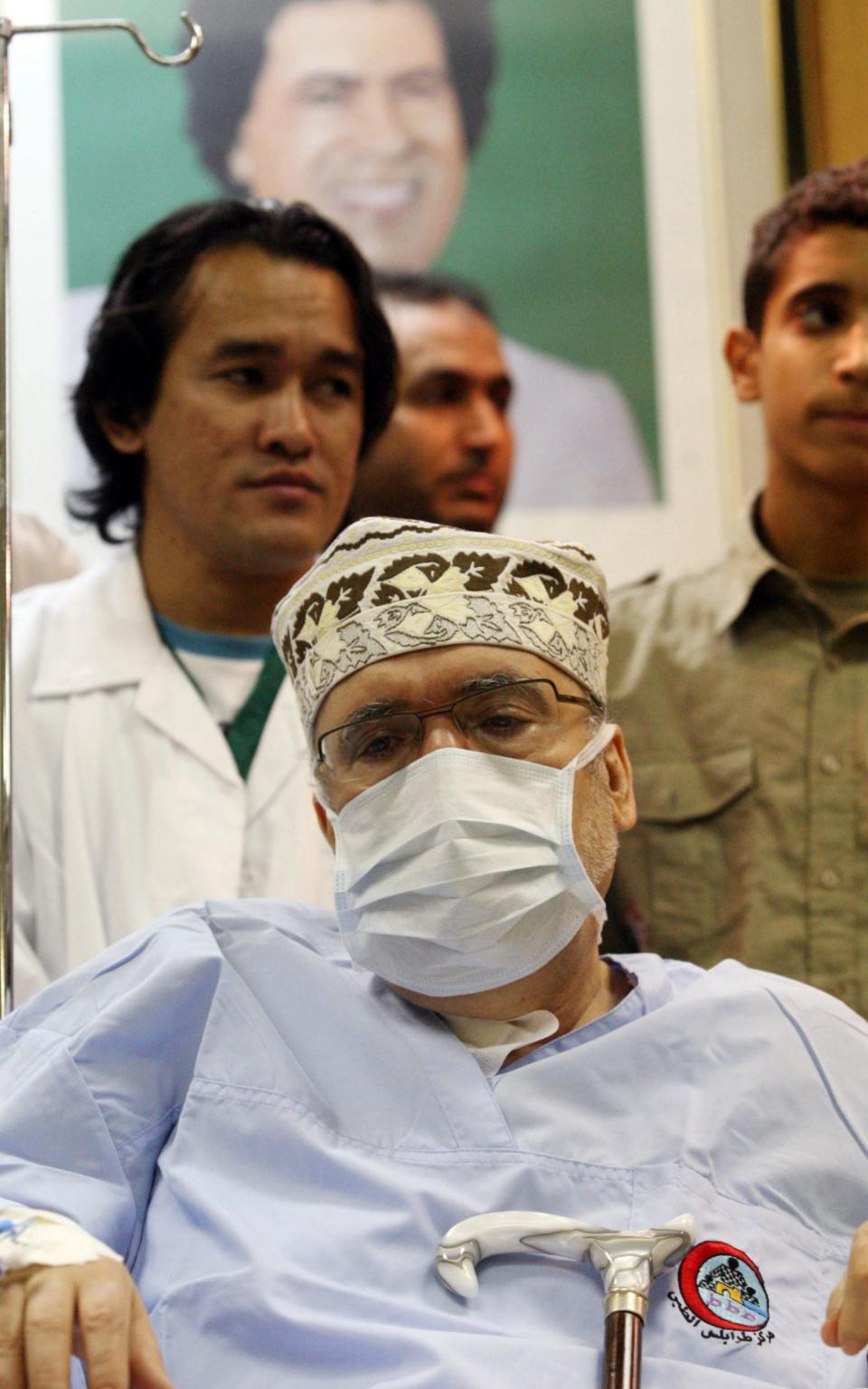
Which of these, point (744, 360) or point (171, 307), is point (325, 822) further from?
point (744, 360)

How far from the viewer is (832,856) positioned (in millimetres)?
2664

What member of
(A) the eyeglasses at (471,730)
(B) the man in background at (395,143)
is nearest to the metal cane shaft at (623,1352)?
(A) the eyeglasses at (471,730)

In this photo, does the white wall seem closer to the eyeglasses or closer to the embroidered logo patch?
the eyeglasses

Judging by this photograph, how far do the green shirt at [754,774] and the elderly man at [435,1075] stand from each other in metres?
0.69

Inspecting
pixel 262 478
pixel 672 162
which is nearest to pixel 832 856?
pixel 262 478

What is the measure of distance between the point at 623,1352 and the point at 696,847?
1308 mm

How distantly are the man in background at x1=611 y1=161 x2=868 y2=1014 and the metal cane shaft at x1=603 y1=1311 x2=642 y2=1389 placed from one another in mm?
1170

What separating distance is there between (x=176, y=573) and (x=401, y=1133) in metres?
1.38

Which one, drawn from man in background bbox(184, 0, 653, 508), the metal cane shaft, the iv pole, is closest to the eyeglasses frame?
the iv pole

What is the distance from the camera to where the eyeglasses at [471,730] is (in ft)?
6.09

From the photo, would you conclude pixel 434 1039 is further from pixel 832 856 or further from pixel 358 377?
pixel 358 377

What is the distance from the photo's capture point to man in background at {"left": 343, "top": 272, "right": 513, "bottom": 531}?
337 cm

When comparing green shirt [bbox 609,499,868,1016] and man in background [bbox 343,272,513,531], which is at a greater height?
man in background [bbox 343,272,513,531]

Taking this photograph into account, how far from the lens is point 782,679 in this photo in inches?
109
